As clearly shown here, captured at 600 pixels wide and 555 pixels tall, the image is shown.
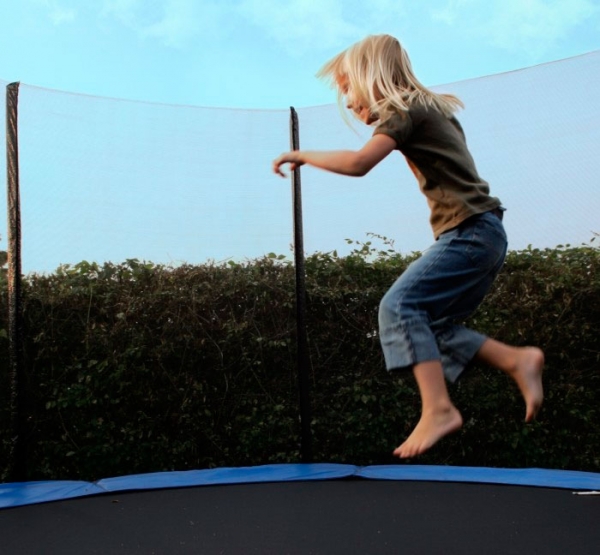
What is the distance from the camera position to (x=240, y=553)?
63.7 inches

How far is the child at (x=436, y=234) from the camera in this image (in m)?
1.41

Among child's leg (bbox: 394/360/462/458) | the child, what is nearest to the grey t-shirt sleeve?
the child

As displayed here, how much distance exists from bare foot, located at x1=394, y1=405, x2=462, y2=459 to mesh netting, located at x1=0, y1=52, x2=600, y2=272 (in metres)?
1.67

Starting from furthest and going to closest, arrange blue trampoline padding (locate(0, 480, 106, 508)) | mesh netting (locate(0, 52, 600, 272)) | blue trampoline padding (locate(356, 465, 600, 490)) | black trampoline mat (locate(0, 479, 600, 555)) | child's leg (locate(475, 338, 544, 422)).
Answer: mesh netting (locate(0, 52, 600, 272)) < blue trampoline padding (locate(356, 465, 600, 490)) < blue trampoline padding (locate(0, 480, 106, 508)) < black trampoline mat (locate(0, 479, 600, 555)) < child's leg (locate(475, 338, 544, 422))

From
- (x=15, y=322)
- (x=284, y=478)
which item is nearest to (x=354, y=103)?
(x=284, y=478)

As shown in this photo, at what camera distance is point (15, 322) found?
2.76 metres

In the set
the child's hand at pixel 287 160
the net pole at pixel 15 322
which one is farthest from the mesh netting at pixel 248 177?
the child's hand at pixel 287 160

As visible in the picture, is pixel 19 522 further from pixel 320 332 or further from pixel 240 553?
pixel 320 332

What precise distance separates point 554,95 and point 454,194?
5.80ft

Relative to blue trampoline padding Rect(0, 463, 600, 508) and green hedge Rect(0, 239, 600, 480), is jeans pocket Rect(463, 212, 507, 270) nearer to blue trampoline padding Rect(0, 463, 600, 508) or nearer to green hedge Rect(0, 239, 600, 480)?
blue trampoline padding Rect(0, 463, 600, 508)

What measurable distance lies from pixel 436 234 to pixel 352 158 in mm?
272

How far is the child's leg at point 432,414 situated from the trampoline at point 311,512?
1.26ft

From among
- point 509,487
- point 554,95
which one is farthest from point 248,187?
point 509,487

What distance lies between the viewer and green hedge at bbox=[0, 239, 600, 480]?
283 cm
